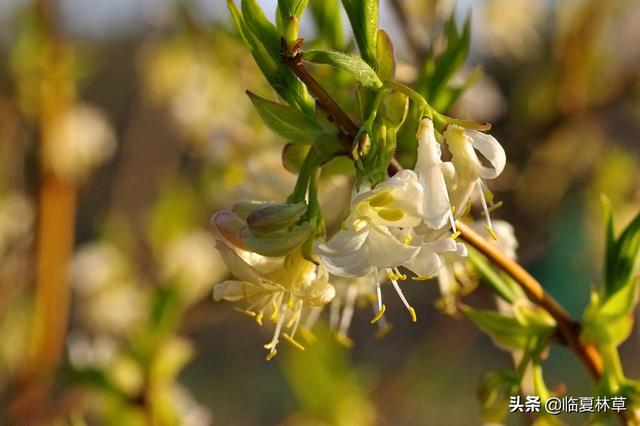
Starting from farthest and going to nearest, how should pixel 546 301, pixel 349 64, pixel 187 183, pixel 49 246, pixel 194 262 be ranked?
pixel 187 183 → pixel 194 262 → pixel 49 246 → pixel 546 301 → pixel 349 64

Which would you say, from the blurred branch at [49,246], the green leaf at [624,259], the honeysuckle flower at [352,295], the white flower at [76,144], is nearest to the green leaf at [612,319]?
the green leaf at [624,259]

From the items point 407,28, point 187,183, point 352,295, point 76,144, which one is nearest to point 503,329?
point 352,295

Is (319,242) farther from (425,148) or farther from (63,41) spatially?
(63,41)

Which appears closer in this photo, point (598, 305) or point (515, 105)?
point (598, 305)

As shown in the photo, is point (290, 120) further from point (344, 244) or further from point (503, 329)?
Result: point (503, 329)

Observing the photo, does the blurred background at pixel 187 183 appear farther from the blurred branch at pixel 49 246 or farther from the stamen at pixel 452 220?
the stamen at pixel 452 220

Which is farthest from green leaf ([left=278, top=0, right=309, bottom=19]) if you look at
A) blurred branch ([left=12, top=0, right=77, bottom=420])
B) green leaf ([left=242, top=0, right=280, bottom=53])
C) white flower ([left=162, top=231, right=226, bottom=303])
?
white flower ([left=162, top=231, right=226, bottom=303])

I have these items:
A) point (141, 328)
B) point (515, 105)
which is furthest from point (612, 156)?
point (141, 328)
